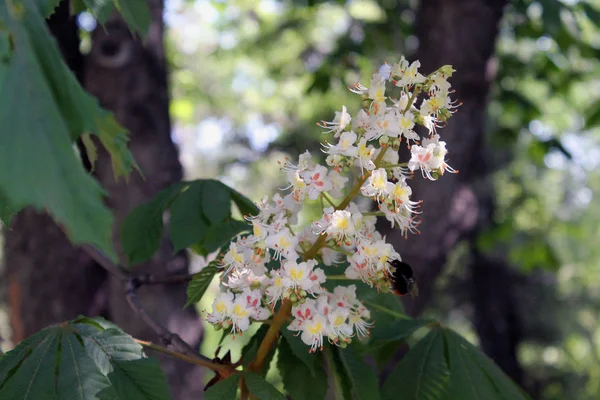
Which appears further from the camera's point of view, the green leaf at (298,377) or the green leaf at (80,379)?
the green leaf at (298,377)

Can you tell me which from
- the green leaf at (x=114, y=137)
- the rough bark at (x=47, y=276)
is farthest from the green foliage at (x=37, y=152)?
the rough bark at (x=47, y=276)

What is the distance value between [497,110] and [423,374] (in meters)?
6.50

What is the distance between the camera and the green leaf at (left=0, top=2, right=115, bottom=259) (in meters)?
0.51

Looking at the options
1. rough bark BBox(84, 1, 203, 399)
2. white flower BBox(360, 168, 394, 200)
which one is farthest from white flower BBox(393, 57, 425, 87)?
rough bark BBox(84, 1, 203, 399)

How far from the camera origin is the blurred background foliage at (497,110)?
4.02m

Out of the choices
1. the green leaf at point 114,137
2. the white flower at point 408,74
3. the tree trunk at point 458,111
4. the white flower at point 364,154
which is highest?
the green leaf at point 114,137

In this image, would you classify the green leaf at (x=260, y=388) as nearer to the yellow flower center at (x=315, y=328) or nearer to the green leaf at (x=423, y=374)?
the yellow flower center at (x=315, y=328)

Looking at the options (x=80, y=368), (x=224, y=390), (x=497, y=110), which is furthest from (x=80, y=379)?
(x=497, y=110)

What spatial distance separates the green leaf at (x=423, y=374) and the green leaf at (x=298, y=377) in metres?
0.14

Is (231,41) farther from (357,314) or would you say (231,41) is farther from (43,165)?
(43,165)

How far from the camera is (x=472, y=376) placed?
3.77 feet

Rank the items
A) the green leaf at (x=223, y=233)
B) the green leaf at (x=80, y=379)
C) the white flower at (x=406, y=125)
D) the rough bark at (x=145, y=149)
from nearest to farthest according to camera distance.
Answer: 1. the green leaf at (x=80, y=379)
2. the white flower at (x=406, y=125)
3. the green leaf at (x=223, y=233)
4. the rough bark at (x=145, y=149)

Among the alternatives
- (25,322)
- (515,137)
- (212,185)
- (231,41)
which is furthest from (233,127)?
(212,185)

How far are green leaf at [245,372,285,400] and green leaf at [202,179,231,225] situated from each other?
17.4 inches
